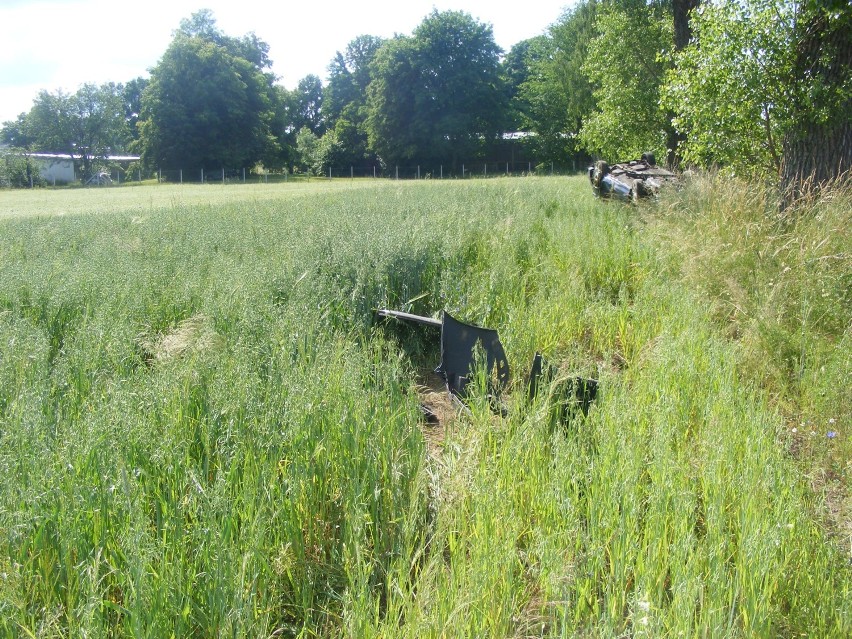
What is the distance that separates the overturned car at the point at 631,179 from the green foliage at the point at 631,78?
7.68ft

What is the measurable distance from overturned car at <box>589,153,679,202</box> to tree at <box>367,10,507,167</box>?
4410cm

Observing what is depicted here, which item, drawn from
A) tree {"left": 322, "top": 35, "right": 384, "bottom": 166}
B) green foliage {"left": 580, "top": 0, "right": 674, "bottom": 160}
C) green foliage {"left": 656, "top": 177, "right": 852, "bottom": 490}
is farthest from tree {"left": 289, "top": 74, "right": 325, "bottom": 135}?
green foliage {"left": 656, "top": 177, "right": 852, "bottom": 490}

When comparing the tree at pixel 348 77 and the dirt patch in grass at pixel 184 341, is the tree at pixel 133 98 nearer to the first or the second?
the tree at pixel 348 77

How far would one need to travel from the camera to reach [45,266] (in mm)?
6133

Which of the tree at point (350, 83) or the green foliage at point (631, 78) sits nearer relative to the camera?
the green foliage at point (631, 78)

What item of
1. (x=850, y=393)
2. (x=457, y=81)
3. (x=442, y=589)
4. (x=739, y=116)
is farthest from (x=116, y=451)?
(x=457, y=81)

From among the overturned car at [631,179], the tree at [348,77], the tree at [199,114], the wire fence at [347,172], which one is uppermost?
the tree at [348,77]

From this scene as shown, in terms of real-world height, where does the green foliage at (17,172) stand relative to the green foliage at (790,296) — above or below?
above

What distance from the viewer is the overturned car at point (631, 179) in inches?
460

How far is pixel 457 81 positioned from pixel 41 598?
62.0 meters

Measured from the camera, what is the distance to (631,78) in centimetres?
1802

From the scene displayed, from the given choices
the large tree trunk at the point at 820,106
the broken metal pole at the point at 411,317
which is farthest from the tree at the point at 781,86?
the broken metal pole at the point at 411,317

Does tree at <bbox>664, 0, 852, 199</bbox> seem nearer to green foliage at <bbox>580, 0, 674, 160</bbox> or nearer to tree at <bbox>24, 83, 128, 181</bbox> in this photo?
green foliage at <bbox>580, 0, 674, 160</bbox>

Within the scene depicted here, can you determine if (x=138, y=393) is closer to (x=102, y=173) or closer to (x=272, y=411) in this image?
(x=272, y=411)
